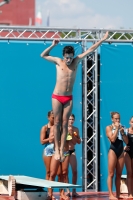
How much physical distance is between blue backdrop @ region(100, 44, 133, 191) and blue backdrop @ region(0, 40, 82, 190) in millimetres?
565

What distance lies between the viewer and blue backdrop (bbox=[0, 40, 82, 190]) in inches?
587

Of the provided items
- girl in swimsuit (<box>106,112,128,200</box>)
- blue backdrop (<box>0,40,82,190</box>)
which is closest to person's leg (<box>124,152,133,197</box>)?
girl in swimsuit (<box>106,112,128,200</box>)

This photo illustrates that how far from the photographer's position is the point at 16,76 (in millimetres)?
15016

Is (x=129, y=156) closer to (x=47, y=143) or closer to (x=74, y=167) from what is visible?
(x=74, y=167)

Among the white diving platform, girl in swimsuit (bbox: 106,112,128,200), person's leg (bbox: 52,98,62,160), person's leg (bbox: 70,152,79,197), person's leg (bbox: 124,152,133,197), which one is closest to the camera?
person's leg (bbox: 52,98,62,160)

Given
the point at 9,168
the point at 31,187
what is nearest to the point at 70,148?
the point at 31,187

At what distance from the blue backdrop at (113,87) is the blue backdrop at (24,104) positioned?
57 centimetres

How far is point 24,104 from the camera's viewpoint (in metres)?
15.0

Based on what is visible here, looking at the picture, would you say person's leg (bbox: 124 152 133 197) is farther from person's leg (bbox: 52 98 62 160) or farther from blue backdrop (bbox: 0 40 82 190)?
person's leg (bbox: 52 98 62 160)

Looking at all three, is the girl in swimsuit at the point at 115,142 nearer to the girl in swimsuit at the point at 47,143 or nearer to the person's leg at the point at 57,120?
the girl in swimsuit at the point at 47,143

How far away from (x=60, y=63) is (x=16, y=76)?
575 centimetres

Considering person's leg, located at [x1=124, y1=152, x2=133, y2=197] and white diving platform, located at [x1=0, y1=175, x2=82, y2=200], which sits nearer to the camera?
white diving platform, located at [x1=0, y1=175, x2=82, y2=200]

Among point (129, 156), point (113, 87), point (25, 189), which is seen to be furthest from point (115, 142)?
point (113, 87)

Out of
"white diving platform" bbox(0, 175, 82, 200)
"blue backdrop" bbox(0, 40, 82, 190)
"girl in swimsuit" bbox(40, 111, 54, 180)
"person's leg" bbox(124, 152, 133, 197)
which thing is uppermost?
"blue backdrop" bbox(0, 40, 82, 190)
